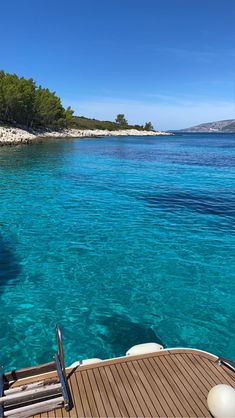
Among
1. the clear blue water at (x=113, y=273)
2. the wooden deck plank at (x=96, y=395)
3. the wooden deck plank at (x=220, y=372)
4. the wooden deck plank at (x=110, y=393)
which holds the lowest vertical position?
the clear blue water at (x=113, y=273)

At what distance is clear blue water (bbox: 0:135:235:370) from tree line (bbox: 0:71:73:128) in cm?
7700

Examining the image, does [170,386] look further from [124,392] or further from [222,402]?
[222,402]

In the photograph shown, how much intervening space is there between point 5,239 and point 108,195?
12185 mm

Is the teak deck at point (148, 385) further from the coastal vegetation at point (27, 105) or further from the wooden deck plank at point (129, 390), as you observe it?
the coastal vegetation at point (27, 105)

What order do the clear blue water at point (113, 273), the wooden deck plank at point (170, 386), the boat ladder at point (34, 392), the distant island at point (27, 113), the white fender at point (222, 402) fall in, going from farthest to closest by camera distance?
1. the distant island at point (27, 113)
2. the clear blue water at point (113, 273)
3. the wooden deck plank at point (170, 386)
4. the boat ladder at point (34, 392)
5. the white fender at point (222, 402)

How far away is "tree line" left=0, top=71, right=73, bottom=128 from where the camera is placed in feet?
306

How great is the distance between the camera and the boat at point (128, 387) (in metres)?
5.51

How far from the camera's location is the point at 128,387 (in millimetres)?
6086

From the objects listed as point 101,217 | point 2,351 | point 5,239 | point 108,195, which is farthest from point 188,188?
point 2,351

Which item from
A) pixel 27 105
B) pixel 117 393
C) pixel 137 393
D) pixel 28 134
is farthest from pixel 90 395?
pixel 27 105

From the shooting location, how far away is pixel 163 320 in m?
10.9

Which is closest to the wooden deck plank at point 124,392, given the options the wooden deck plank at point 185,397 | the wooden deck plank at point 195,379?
the wooden deck plank at point 185,397

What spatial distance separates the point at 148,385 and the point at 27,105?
107890mm

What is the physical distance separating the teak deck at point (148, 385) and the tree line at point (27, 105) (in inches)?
3839
